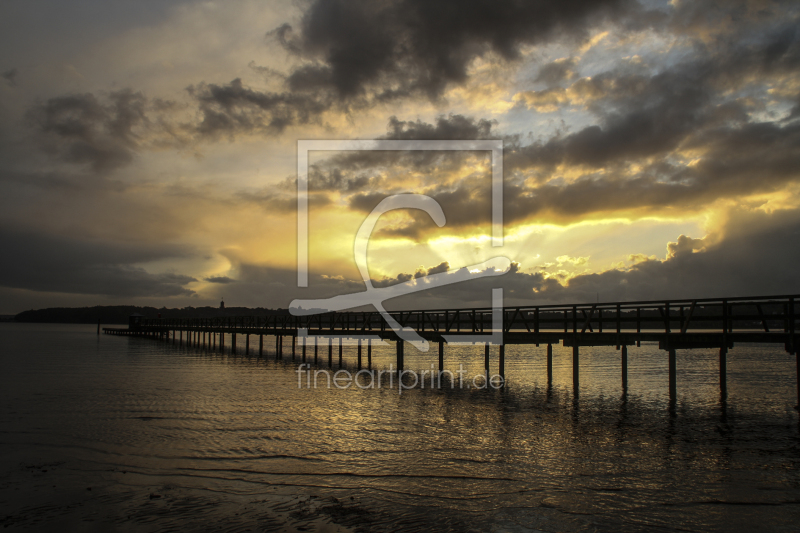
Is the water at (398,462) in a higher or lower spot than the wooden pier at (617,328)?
lower

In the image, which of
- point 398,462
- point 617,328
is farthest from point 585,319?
point 398,462

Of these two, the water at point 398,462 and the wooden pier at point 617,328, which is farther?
the wooden pier at point 617,328

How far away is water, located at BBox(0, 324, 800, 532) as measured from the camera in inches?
309

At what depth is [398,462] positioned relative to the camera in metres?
10.8

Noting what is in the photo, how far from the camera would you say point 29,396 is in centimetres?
2077

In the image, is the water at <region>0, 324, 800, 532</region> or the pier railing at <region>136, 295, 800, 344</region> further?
the pier railing at <region>136, 295, 800, 344</region>

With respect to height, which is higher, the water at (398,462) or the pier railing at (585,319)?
the pier railing at (585,319)

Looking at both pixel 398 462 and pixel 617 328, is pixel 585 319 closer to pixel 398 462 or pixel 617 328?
pixel 617 328

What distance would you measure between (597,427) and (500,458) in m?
5.07

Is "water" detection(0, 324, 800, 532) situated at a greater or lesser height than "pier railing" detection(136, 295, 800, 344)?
lesser

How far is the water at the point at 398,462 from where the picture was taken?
7836 millimetres

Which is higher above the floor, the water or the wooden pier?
the wooden pier

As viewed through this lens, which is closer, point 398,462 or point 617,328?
point 398,462

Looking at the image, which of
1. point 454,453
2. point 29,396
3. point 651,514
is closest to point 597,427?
point 454,453
